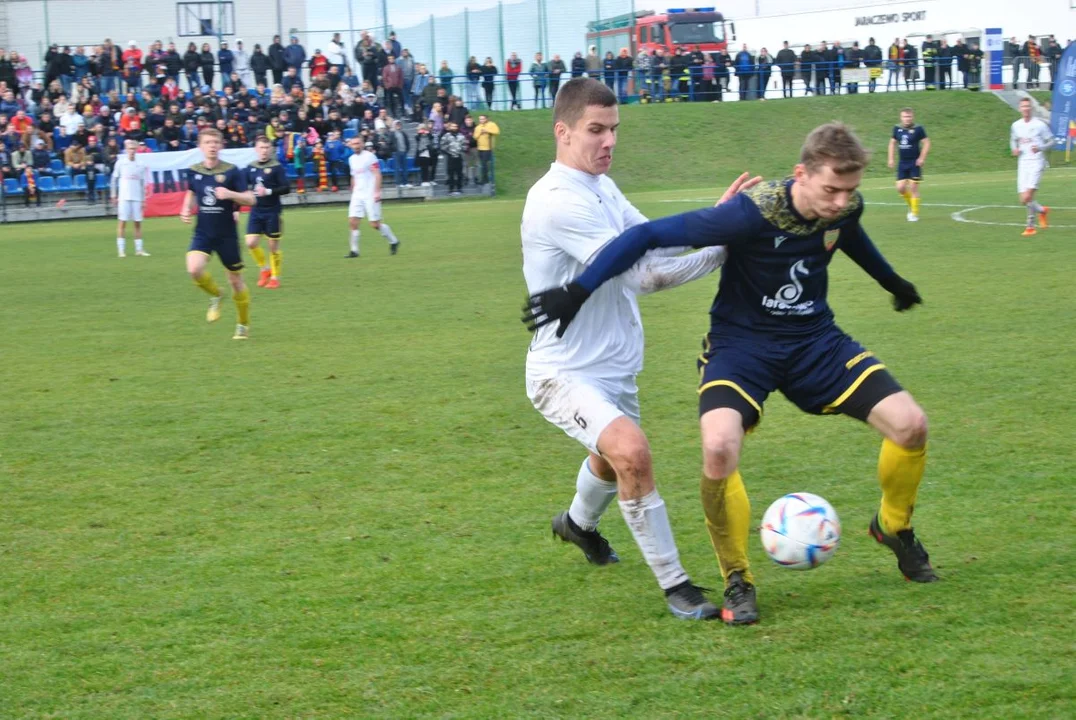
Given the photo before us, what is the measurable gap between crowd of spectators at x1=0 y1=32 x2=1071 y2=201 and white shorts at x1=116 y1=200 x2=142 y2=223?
1088 cm

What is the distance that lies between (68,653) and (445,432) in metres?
3.83

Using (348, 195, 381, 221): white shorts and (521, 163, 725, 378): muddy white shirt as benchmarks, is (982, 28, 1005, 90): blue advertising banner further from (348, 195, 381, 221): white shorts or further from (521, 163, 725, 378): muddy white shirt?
(521, 163, 725, 378): muddy white shirt

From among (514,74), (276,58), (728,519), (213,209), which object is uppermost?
(276,58)

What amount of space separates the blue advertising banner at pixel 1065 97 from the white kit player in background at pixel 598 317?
3388cm

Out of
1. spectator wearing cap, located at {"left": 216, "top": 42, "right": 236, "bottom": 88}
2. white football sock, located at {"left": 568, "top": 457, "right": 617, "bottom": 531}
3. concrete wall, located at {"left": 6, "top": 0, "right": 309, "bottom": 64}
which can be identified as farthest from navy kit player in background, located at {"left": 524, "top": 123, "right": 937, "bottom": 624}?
concrete wall, located at {"left": 6, "top": 0, "right": 309, "bottom": 64}

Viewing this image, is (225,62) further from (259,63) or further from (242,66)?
(242,66)

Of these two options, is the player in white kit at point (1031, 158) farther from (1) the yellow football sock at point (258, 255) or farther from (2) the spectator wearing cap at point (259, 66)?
(2) the spectator wearing cap at point (259, 66)

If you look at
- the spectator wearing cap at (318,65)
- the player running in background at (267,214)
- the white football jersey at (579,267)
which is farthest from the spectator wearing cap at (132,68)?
the white football jersey at (579,267)

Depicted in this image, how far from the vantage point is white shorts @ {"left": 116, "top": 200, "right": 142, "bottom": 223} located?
76.8 feet

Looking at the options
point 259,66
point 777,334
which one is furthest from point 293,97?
point 777,334

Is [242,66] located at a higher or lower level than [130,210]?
higher

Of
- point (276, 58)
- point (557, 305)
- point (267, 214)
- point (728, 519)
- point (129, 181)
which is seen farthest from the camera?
point (276, 58)

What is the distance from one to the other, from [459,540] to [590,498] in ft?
2.69

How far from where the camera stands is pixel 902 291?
546cm
